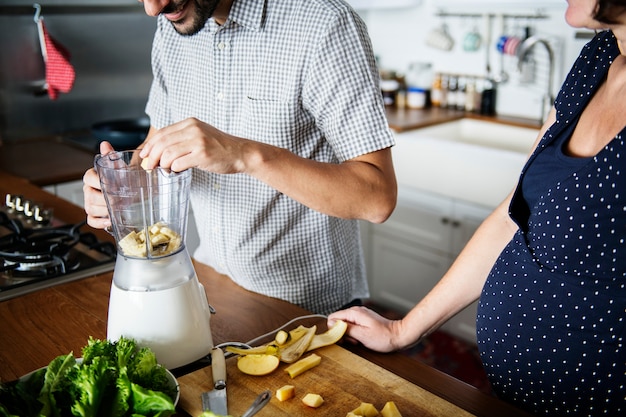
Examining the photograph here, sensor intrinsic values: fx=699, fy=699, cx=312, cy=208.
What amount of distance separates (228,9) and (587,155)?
29.7 inches

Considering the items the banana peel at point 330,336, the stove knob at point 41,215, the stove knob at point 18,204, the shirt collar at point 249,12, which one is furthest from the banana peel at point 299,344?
the stove knob at point 18,204

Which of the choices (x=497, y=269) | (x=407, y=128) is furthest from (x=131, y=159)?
(x=407, y=128)

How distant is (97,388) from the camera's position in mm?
826

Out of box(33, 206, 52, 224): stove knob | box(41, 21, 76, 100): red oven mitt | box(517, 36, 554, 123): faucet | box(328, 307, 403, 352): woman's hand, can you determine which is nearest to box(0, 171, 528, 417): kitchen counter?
box(328, 307, 403, 352): woman's hand

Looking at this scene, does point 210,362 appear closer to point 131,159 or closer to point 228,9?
point 131,159

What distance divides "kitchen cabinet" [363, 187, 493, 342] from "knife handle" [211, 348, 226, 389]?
1793mm

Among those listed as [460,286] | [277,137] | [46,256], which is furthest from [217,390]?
[46,256]

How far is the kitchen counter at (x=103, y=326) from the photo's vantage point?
102cm

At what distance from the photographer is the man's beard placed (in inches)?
52.0

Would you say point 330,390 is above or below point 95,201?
below

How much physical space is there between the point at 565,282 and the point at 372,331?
309 mm

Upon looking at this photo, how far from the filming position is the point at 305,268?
150cm

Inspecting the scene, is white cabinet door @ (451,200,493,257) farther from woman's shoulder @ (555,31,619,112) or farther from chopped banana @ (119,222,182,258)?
chopped banana @ (119,222,182,258)

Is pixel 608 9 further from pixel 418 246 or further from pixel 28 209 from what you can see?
pixel 418 246
